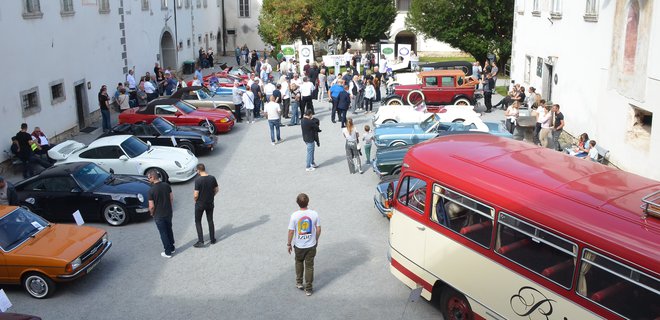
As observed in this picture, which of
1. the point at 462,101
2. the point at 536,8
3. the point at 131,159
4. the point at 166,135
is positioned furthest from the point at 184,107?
the point at 536,8

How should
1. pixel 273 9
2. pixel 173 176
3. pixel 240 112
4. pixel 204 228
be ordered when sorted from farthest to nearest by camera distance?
1. pixel 273 9
2. pixel 240 112
3. pixel 173 176
4. pixel 204 228

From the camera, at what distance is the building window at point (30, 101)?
57.5ft

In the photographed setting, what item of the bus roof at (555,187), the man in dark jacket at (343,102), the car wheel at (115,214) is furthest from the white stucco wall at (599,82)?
the car wheel at (115,214)

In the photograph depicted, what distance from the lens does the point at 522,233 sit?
7020 mm

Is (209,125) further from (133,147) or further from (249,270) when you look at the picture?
(249,270)

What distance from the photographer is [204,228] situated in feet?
40.2

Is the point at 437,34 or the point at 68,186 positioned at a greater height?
the point at 437,34

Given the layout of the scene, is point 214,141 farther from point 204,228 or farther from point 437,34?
point 437,34

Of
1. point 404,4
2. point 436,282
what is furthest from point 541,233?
point 404,4

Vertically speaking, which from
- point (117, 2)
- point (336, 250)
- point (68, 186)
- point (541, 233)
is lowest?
point (336, 250)

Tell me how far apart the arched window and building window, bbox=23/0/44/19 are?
16109 millimetres

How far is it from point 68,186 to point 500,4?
28.5m

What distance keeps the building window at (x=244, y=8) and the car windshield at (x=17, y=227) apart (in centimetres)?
4535

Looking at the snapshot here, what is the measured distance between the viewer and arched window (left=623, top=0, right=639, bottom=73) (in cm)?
1451
